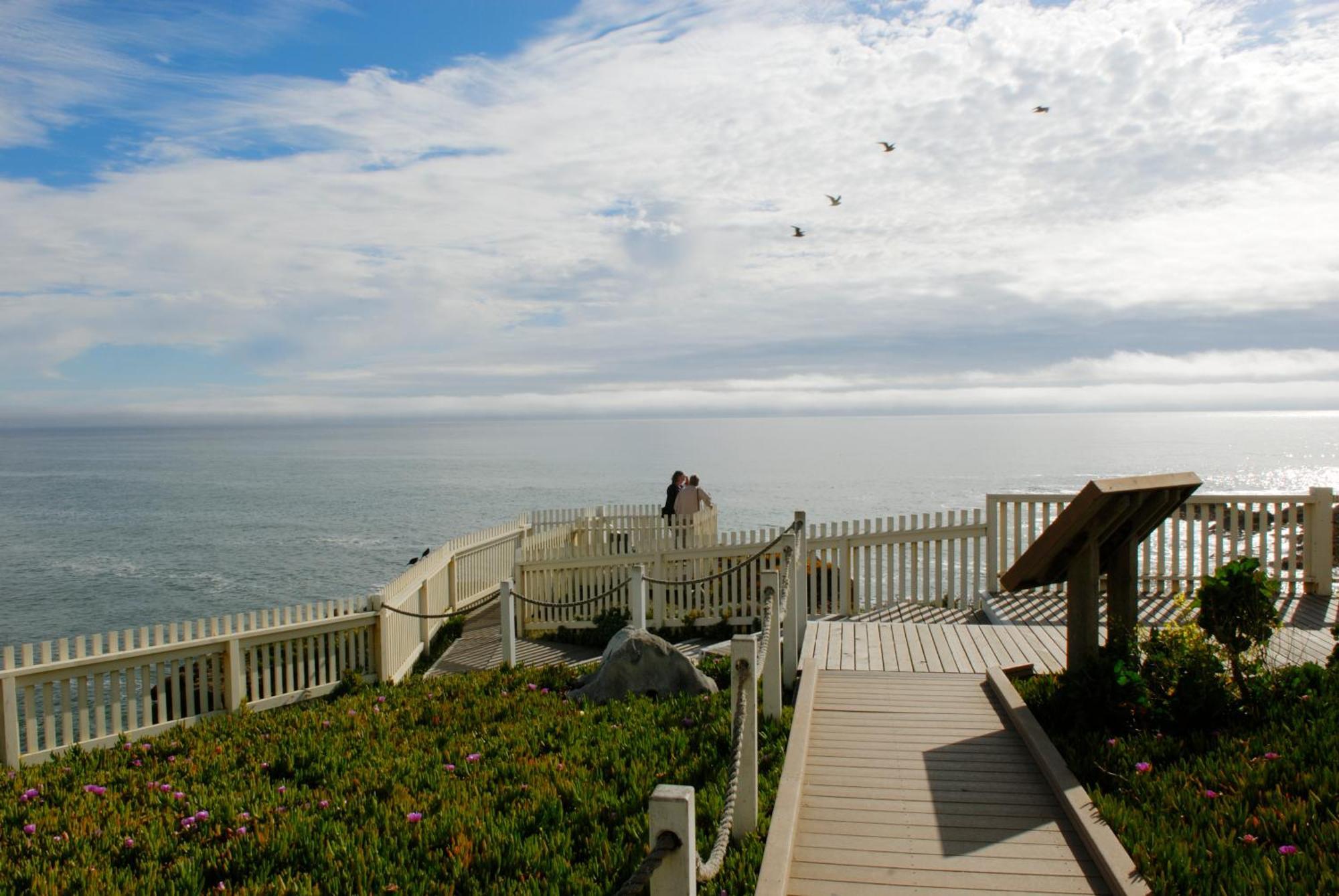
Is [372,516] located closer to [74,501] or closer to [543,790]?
[74,501]

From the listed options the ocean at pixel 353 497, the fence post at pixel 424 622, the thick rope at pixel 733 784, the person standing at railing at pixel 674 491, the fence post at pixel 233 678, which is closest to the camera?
the thick rope at pixel 733 784

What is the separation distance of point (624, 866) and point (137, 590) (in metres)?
34.9

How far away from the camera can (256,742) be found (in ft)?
28.2

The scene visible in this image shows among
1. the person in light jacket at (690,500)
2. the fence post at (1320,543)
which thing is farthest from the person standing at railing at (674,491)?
the fence post at (1320,543)

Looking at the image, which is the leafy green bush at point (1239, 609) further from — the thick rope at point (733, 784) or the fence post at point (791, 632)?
the thick rope at point (733, 784)

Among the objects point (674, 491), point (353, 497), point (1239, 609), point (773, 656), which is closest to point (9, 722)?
point (773, 656)

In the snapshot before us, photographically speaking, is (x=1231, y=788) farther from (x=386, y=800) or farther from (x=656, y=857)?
(x=386, y=800)

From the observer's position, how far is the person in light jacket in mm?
20109

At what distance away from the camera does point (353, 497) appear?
79625mm

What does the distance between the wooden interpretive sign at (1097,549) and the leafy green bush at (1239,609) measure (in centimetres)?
68

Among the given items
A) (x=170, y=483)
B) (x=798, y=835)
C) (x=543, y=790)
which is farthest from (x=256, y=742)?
(x=170, y=483)

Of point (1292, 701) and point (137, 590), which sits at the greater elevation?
point (1292, 701)

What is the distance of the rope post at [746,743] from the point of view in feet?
18.5

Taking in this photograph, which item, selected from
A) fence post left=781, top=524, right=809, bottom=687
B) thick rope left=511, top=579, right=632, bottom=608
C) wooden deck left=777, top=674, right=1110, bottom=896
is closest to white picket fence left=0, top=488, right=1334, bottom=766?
thick rope left=511, top=579, right=632, bottom=608
